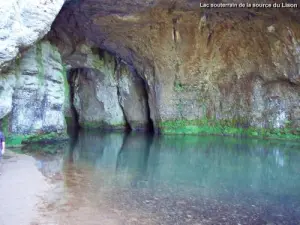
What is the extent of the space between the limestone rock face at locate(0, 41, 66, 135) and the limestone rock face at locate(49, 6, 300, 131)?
2.67 meters

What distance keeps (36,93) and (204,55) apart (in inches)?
364

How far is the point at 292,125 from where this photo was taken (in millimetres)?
16609

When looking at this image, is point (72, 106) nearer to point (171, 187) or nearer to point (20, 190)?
point (171, 187)

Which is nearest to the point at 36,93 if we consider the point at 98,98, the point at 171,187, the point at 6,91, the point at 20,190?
the point at 6,91

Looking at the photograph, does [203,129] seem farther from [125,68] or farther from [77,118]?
[77,118]

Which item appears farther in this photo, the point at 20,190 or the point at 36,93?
the point at 36,93

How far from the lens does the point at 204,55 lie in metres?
18.1

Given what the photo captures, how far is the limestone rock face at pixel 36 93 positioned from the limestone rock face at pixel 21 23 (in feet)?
6.12

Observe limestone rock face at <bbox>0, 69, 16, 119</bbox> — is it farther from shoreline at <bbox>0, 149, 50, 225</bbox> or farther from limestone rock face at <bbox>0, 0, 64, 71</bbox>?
shoreline at <bbox>0, 149, 50, 225</bbox>

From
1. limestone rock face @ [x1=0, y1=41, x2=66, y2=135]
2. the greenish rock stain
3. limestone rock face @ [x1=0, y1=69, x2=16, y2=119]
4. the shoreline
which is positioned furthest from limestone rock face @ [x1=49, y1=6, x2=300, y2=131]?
the shoreline

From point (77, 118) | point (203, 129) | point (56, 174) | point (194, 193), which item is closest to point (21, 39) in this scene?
point (56, 174)

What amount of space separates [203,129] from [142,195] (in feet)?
42.6

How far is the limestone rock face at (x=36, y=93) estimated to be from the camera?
12.1 metres

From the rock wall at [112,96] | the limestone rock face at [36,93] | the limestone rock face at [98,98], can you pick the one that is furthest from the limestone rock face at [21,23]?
the limestone rock face at [98,98]
